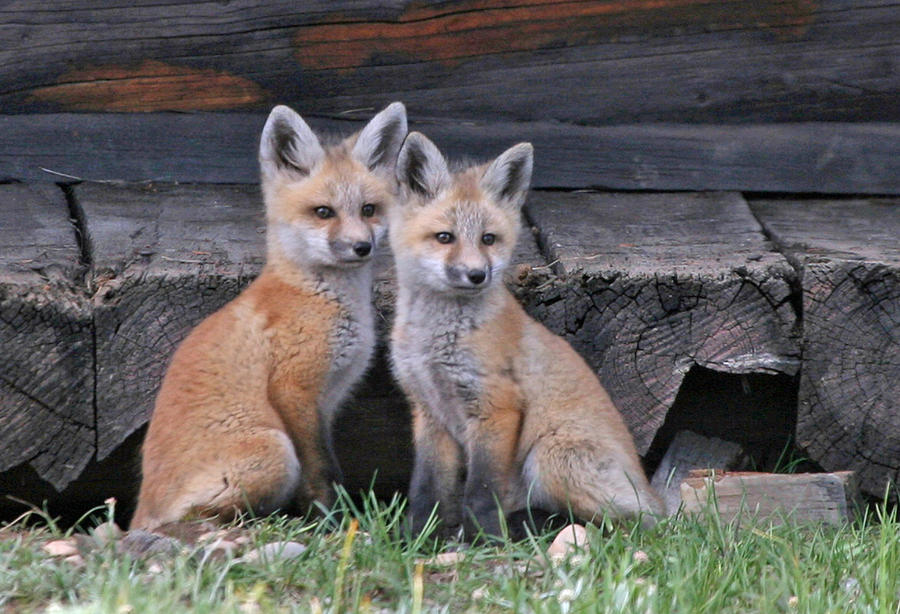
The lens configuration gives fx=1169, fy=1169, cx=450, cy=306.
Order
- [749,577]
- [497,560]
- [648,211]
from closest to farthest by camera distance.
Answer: [749,577], [497,560], [648,211]

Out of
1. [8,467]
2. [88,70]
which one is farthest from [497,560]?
[88,70]

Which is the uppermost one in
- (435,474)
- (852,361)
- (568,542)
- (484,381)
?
(484,381)

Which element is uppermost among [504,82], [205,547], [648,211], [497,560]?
[504,82]

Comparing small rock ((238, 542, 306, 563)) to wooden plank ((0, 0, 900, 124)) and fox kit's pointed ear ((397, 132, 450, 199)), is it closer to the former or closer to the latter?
fox kit's pointed ear ((397, 132, 450, 199))

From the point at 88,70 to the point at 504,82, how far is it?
85.8 inches

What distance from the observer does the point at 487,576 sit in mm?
3738

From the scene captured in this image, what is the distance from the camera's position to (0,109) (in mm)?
6051

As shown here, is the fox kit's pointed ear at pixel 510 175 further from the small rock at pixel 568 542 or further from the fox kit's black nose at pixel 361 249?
the small rock at pixel 568 542

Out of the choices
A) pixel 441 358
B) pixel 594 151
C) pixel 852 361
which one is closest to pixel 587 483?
pixel 441 358

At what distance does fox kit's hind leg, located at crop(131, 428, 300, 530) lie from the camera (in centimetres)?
453

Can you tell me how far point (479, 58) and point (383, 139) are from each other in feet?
3.61

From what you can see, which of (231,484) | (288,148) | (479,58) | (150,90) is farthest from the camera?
(479,58)

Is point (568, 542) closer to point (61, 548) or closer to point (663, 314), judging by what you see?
point (663, 314)

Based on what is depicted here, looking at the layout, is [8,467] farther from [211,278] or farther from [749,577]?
[749,577]
